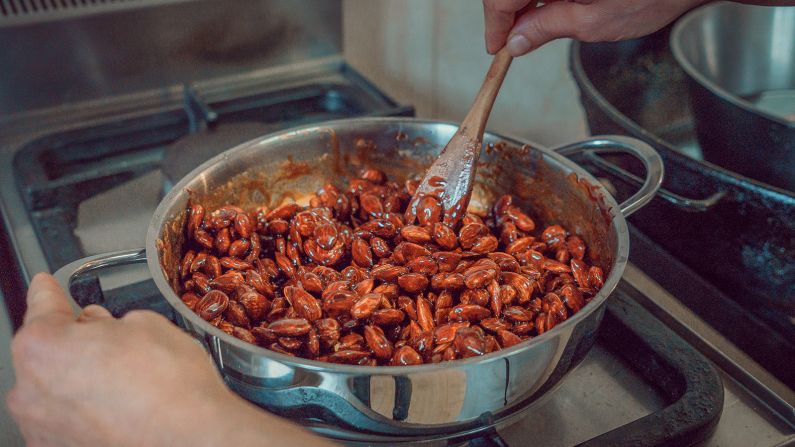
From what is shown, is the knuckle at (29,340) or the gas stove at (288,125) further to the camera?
the gas stove at (288,125)

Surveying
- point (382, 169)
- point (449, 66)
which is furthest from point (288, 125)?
point (449, 66)

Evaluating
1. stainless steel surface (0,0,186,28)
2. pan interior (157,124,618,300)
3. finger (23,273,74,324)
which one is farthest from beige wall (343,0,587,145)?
finger (23,273,74,324)

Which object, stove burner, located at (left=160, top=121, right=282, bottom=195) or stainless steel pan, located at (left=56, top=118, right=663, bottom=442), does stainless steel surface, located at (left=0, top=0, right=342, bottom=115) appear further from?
stainless steel pan, located at (left=56, top=118, right=663, bottom=442)

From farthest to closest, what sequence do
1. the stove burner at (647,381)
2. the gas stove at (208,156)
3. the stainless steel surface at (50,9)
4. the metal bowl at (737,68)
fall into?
the stainless steel surface at (50,9) < the metal bowl at (737,68) < the gas stove at (208,156) < the stove burner at (647,381)

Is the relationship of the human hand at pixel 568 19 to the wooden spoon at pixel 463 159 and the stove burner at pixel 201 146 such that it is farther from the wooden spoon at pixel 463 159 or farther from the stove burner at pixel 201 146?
the stove burner at pixel 201 146

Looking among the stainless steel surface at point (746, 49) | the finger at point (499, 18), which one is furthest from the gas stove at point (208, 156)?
the stainless steel surface at point (746, 49)

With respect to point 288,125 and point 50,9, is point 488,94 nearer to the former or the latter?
point 288,125
